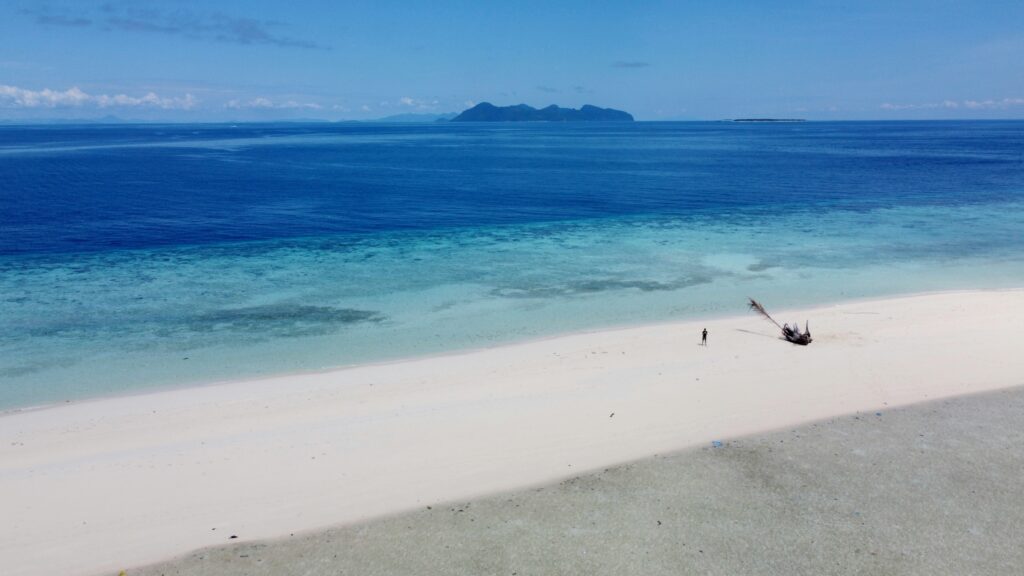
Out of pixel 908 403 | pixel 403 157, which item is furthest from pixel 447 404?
pixel 403 157

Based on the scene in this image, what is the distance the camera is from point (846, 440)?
1279 cm

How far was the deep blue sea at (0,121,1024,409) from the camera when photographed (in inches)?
792

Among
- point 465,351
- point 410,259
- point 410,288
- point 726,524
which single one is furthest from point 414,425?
point 410,259

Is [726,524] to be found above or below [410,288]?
below

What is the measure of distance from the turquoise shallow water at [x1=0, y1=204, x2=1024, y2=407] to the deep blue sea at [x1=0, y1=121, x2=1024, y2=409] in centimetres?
12

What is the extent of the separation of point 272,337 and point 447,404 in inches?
337

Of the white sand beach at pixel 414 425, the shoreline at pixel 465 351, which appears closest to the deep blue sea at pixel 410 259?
the shoreline at pixel 465 351

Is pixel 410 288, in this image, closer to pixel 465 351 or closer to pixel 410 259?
pixel 410 259

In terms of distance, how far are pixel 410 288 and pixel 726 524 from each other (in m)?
18.3

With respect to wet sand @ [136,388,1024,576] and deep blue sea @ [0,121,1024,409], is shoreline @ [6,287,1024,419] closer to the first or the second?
deep blue sea @ [0,121,1024,409]

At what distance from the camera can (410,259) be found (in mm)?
31578

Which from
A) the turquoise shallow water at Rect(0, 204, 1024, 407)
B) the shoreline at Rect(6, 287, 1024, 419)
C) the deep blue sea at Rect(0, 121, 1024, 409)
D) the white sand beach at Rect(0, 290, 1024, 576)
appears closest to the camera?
the white sand beach at Rect(0, 290, 1024, 576)

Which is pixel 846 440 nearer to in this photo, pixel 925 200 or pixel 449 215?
pixel 449 215

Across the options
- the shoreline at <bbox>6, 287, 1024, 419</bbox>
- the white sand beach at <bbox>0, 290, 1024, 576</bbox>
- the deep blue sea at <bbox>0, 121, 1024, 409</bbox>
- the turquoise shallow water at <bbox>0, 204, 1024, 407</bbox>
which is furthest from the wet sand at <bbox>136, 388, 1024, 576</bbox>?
the turquoise shallow water at <bbox>0, 204, 1024, 407</bbox>
